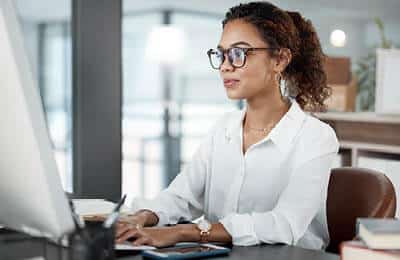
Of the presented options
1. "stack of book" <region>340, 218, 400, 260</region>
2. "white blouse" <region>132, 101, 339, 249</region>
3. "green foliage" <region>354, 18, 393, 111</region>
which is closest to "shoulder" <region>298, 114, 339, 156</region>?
"white blouse" <region>132, 101, 339, 249</region>

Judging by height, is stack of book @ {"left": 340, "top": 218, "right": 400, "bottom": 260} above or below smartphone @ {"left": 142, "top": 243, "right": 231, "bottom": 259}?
above

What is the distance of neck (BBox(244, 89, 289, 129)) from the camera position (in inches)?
76.7

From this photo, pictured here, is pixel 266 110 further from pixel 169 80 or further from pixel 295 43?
pixel 169 80

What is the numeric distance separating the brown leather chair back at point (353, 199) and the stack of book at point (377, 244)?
73 centimetres

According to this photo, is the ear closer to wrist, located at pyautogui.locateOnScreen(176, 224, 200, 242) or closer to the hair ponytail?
the hair ponytail

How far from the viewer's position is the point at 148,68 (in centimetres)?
802

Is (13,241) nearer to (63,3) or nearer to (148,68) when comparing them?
(63,3)

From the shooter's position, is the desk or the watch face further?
the watch face

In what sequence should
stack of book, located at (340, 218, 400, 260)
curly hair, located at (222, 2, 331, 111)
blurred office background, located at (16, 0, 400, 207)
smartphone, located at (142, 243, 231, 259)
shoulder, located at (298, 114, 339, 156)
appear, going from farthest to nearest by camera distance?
blurred office background, located at (16, 0, 400, 207) < curly hair, located at (222, 2, 331, 111) < shoulder, located at (298, 114, 339, 156) < smartphone, located at (142, 243, 231, 259) < stack of book, located at (340, 218, 400, 260)

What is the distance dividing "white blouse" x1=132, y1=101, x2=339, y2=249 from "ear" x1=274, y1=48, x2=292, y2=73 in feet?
0.38

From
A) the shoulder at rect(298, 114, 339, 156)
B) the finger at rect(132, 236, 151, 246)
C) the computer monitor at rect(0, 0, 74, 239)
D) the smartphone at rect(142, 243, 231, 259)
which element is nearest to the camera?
the computer monitor at rect(0, 0, 74, 239)

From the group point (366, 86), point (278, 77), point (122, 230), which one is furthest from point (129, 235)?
point (366, 86)

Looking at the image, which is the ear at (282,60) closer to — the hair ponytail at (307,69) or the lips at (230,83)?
the hair ponytail at (307,69)

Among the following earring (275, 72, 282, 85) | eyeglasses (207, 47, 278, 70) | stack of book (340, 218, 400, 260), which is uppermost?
eyeglasses (207, 47, 278, 70)
